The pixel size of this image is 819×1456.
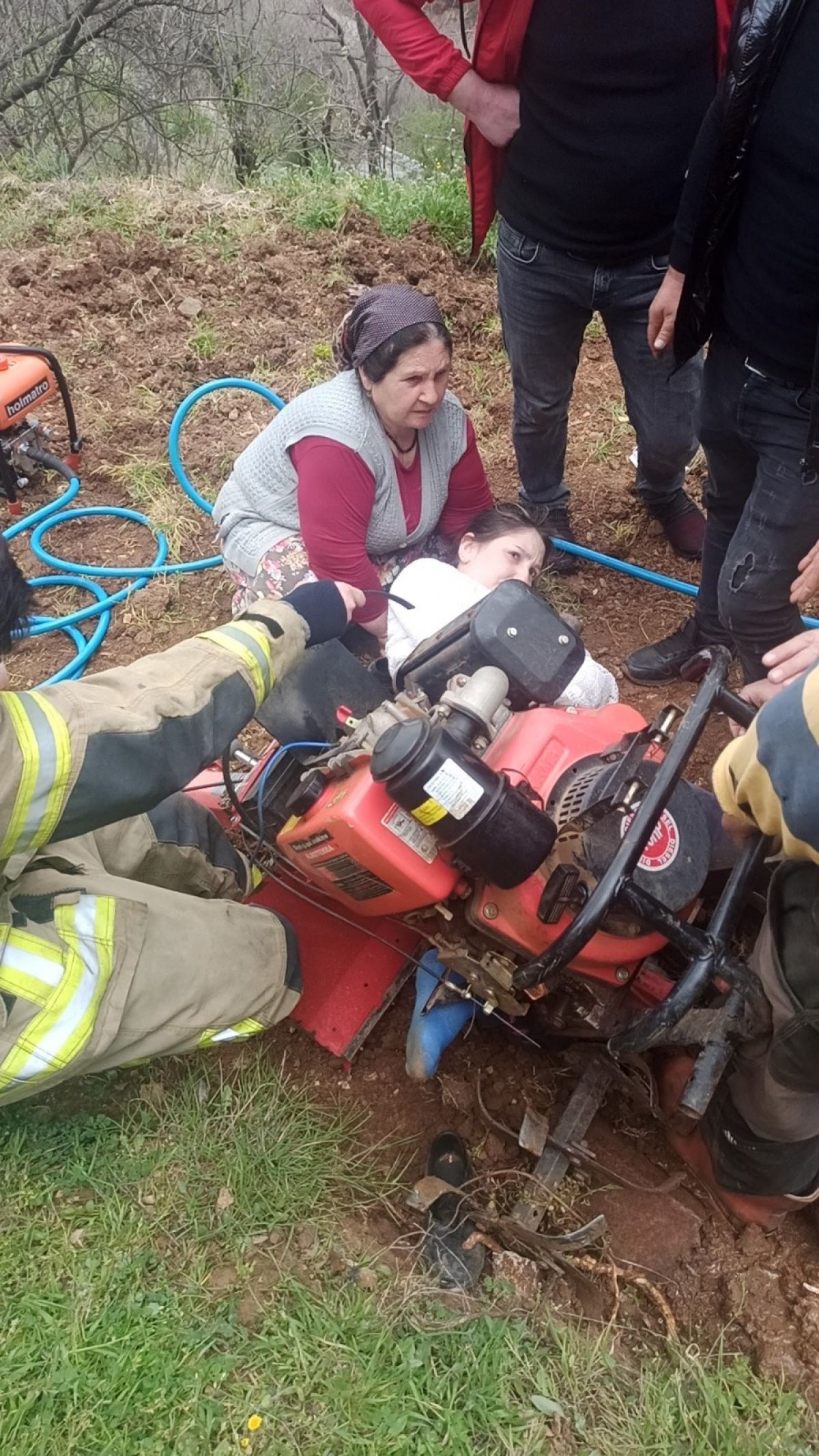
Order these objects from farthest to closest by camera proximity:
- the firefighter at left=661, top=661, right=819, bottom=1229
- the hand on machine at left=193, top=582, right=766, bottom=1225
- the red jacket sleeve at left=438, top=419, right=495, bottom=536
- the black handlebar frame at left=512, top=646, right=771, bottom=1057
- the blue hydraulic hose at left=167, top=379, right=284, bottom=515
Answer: the blue hydraulic hose at left=167, top=379, right=284, bottom=515, the red jacket sleeve at left=438, top=419, right=495, bottom=536, the hand on machine at left=193, top=582, right=766, bottom=1225, the black handlebar frame at left=512, top=646, right=771, bottom=1057, the firefighter at left=661, top=661, right=819, bottom=1229

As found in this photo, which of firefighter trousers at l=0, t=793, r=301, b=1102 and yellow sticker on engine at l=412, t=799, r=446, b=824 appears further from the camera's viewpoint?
firefighter trousers at l=0, t=793, r=301, b=1102

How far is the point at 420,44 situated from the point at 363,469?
118 centimetres

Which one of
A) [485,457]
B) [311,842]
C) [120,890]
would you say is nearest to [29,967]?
[120,890]

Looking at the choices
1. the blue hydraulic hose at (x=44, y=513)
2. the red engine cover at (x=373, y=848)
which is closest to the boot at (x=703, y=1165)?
the red engine cover at (x=373, y=848)

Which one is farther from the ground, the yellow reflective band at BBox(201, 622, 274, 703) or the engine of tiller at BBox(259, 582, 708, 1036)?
the yellow reflective band at BBox(201, 622, 274, 703)

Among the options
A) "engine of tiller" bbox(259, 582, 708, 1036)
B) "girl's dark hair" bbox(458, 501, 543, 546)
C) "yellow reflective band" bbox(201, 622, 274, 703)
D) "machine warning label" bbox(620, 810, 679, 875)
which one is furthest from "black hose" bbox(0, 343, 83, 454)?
"machine warning label" bbox(620, 810, 679, 875)

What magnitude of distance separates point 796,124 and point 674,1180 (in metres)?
2.20

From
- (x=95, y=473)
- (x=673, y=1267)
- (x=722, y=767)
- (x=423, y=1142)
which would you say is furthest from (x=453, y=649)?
(x=95, y=473)

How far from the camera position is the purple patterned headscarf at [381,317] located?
2582 millimetres

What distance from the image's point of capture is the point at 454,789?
1609mm

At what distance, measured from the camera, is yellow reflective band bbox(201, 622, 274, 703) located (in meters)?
1.89

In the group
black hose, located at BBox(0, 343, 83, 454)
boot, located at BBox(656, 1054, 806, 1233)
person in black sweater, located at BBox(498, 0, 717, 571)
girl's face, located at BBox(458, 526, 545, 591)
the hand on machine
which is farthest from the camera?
black hose, located at BBox(0, 343, 83, 454)

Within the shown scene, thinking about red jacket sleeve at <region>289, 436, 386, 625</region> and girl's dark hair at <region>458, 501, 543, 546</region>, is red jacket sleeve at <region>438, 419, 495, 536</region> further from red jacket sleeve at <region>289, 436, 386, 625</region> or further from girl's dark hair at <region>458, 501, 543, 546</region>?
red jacket sleeve at <region>289, 436, 386, 625</region>

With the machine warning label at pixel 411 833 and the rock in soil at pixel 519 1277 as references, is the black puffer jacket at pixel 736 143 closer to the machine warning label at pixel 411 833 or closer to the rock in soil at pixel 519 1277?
the machine warning label at pixel 411 833
